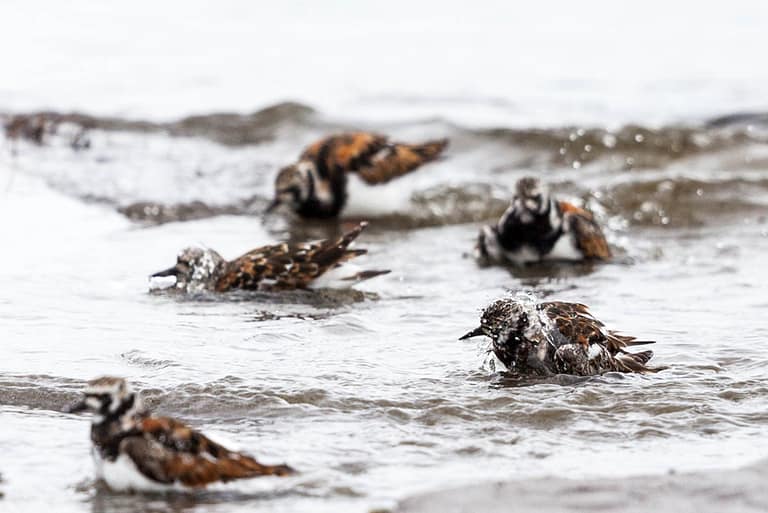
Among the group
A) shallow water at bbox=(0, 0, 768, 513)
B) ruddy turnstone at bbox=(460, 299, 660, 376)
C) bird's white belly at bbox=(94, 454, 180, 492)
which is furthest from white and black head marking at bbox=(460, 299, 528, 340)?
bird's white belly at bbox=(94, 454, 180, 492)

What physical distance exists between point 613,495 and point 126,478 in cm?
144

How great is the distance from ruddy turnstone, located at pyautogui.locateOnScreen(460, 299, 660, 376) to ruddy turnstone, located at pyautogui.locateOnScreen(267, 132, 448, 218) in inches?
169

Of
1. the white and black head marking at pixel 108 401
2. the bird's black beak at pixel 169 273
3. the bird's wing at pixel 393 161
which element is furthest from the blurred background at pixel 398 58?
the white and black head marking at pixel 108 401

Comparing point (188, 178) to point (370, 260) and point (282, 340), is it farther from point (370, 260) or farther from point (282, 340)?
point (282, 340)

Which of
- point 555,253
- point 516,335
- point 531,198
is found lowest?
point 516,335

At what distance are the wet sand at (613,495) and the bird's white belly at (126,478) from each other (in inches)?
28.7

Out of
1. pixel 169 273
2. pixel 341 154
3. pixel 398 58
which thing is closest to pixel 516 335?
pixel 169 273

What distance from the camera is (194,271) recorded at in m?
7.02

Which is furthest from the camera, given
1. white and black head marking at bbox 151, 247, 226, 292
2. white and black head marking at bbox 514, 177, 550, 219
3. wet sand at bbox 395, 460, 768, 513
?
white and black head marking at bbox 514, 177, 550, 219

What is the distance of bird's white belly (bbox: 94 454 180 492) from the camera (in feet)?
12.8

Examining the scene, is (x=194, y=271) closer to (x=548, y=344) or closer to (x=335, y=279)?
(x=335, y=279)

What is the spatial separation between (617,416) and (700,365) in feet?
2.64

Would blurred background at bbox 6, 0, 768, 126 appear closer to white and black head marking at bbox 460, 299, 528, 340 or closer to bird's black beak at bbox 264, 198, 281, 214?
bird's black beak at bbox 264, 198, 281, 214

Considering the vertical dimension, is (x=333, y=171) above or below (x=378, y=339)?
above
